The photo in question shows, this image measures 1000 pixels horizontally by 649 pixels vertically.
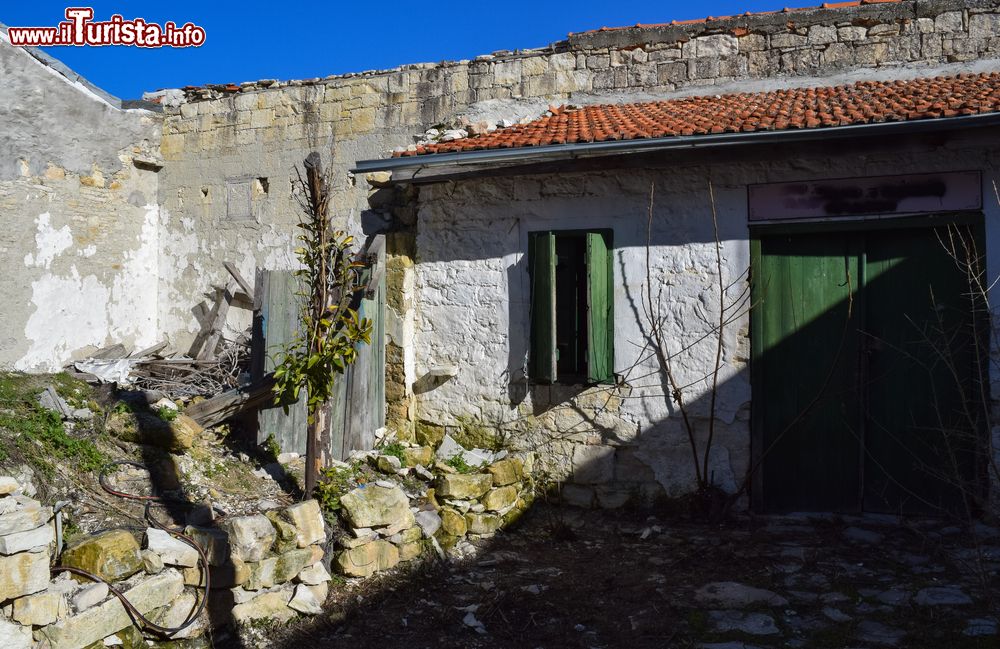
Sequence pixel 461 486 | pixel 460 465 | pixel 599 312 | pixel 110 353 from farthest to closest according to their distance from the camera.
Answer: pixel 110 353 < pixel 599 312 < pixel 460 465 < pixel 461 486

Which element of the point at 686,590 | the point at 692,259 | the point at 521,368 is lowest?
the point at 686,590

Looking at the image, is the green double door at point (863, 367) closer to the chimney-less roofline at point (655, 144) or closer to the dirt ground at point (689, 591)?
the dirt ground at point (689, 591)

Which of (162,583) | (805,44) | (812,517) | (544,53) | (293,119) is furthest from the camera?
(293,119)

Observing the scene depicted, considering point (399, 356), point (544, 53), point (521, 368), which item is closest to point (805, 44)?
point (544, 53)

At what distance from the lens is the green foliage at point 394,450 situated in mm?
6663

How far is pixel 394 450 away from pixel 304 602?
215 cm

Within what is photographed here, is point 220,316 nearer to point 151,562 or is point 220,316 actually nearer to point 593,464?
point 593,464

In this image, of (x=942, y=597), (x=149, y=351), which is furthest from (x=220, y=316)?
(x=942, y=597)

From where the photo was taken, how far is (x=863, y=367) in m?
6.20

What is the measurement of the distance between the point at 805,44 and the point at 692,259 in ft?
11.1

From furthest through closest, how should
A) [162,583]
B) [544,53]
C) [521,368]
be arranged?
[544,53], [521,368], [162,583]

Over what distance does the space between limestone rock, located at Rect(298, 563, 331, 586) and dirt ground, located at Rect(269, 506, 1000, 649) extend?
109 mm

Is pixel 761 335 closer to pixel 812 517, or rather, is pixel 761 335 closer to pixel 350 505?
pixel 812 517

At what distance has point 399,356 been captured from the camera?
23.6 ft
